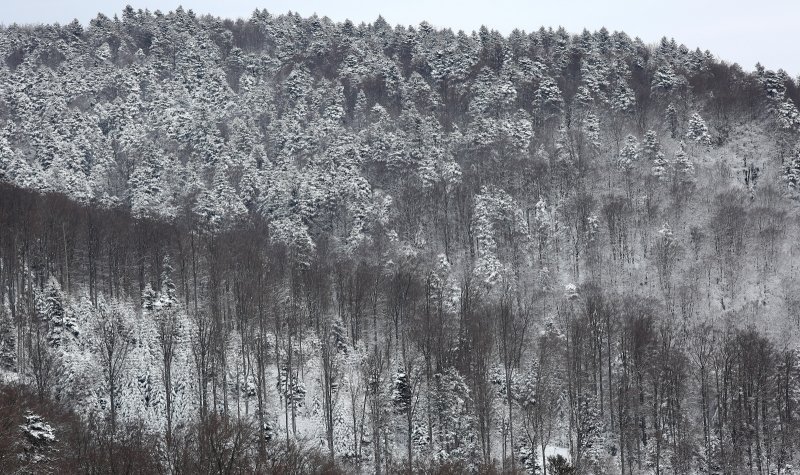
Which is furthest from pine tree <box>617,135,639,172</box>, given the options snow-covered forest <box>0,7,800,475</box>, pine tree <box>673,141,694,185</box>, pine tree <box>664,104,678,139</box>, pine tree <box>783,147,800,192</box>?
pine tree <box>783,147,800,192</box>

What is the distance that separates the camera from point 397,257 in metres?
86.4

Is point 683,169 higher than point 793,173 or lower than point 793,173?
higher

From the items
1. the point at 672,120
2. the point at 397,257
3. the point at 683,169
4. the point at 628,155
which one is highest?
the point at 672,120

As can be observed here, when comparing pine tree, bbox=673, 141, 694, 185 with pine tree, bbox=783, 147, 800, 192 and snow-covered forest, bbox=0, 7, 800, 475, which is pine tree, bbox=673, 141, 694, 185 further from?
pine tree, bbox=783, 147, 800, 192

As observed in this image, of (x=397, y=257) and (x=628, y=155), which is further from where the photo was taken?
(x=628, y=155)

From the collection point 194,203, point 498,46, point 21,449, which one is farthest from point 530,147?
point 21,449

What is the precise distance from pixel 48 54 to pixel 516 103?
10571 cm

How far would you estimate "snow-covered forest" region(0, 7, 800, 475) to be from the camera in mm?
54750

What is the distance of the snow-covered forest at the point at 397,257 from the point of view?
5475cm

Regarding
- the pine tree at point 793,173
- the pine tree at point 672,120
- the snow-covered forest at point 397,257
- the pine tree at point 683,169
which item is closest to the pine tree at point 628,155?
the snow-covered forest at point 397,257

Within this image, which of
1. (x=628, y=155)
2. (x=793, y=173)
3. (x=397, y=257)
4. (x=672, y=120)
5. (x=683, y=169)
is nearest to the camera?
(x=397, y=257)

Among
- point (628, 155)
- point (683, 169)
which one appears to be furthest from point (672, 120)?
point (683, 169)

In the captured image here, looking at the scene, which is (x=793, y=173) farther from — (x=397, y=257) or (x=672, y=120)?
(x=397, y=257)

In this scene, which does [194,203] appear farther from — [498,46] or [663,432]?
[498,46]
